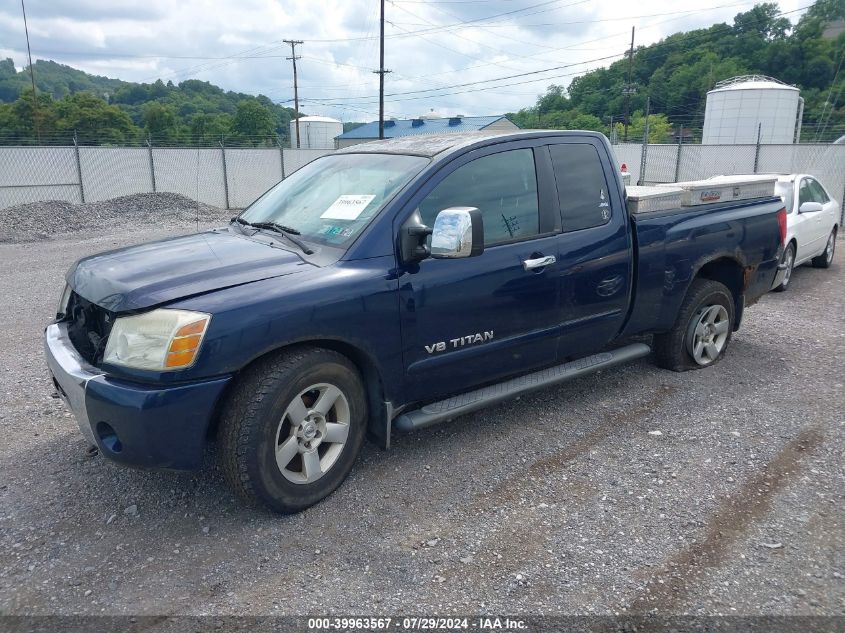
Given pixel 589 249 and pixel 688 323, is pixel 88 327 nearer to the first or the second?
pixel 589 249

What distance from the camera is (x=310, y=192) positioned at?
4.17m

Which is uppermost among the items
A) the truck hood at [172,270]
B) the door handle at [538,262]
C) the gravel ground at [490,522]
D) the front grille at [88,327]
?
the truck hood at [172,270]

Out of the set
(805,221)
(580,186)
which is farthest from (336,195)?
(805,221)

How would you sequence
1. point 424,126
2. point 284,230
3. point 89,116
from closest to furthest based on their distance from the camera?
point 284,230 → point 89,116 → point 424,126

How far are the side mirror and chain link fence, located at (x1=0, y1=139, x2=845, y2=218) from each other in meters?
16.7

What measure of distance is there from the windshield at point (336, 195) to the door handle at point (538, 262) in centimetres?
85

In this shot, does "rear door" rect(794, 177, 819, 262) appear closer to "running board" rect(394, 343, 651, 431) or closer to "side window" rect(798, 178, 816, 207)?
"side window" rect(798, 178, 816, 207)

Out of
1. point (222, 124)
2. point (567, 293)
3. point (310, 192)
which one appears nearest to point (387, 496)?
point (567, 293)

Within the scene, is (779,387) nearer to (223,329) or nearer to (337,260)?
(337,260)

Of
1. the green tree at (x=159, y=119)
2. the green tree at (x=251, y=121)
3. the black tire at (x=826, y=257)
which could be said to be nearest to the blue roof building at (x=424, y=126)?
the green tree at (x=251, y=121)

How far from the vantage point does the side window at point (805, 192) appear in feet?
30.0

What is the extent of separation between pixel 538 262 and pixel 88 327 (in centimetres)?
257

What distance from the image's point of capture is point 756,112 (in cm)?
3344

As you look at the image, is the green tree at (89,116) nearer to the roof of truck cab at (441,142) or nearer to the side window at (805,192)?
the side window at (805,192)
